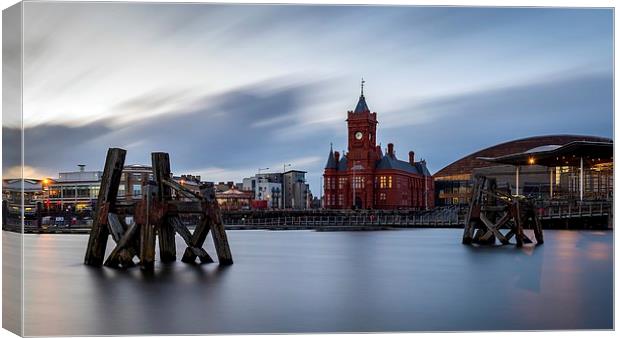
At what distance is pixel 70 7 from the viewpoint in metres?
9.14

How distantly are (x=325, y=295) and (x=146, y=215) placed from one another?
11.1 ft

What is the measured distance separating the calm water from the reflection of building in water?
99.7 inches

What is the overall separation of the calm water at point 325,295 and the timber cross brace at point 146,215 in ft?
1.38

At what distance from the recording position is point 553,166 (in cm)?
2431

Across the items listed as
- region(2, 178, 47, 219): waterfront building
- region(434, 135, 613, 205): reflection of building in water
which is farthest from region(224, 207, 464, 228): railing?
region(2, 178, 47, 219): waterfront building

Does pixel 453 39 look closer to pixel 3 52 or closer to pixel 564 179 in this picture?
pixel 3 52

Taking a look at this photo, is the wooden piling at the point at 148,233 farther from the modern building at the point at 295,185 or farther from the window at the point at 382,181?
the window at the point at 382,181

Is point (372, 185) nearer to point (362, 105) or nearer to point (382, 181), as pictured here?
point (382, 181)

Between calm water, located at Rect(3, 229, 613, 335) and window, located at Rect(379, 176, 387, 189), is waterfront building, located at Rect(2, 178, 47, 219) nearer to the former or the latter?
calm water, located at Rect(3, 229, 613, 335)

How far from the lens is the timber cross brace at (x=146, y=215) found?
1266 cm

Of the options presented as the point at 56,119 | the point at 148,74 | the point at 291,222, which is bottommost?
the point at 291,222

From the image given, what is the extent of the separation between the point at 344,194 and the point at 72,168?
25636mm

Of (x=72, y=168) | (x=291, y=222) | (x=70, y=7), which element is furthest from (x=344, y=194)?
(x=70, y=7)

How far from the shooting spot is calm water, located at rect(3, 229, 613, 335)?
9242mm
